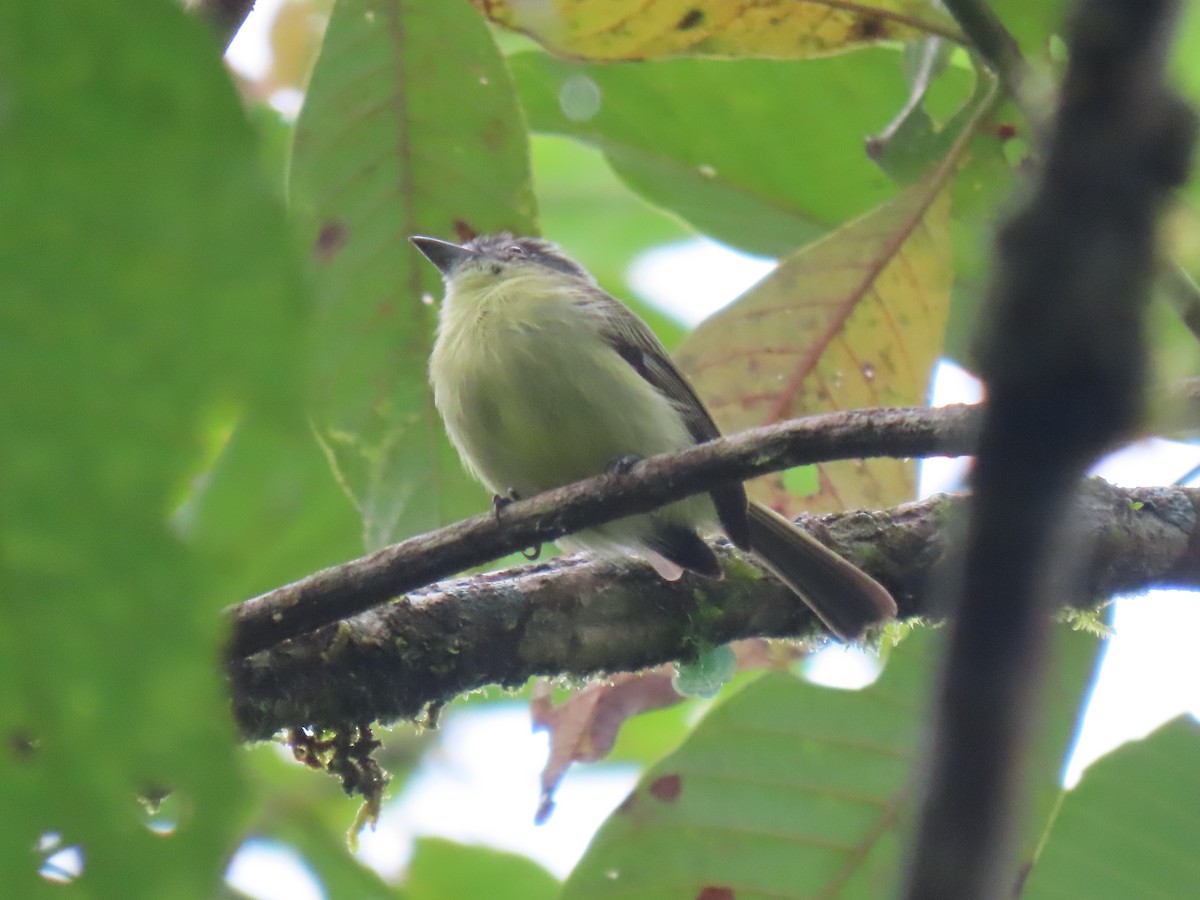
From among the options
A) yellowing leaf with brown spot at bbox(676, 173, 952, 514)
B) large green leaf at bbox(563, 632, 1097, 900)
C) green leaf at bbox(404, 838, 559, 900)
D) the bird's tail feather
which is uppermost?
yellowing leaf with brown spot at bbox(676, 173, 952, 514)

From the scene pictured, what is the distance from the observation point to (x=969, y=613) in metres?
0.59

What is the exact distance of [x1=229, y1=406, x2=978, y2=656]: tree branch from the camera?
7.36 feet

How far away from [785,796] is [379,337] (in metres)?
1.60

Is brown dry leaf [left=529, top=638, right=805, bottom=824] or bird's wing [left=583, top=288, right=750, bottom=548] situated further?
bird's wing [left=583, top=288, right=750, bottom=548]

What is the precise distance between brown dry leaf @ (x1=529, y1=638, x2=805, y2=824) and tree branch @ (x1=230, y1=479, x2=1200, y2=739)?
404mm

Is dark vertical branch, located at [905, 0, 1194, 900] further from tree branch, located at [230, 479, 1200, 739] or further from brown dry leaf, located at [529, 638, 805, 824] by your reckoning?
brown dry leaf, located at [529, 638, 805, 824]

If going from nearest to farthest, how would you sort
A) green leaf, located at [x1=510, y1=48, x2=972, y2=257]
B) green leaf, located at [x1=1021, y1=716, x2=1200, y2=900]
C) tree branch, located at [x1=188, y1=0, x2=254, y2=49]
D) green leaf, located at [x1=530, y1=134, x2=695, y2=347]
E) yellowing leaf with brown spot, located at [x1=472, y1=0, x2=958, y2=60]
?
tree branch, located at [x1=188, y1=0, x2=254, y2=49] < green leaf, located at [x1=1021, y1=716, x2=1200, y2=900] < yellowing leaf with brown spot, located at [x1=472, y1=0, x2=958, y2=60] < green leaf, located at [x1=510, y1=48, x2=972, y2=257] < green leaf, located at [x1=530, y1=134, x2=695, y2=347]

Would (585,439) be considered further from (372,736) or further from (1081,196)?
(1081,196)

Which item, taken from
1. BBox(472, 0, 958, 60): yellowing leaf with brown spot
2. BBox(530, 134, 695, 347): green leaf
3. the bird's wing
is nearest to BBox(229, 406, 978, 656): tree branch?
BBox(472, 0, 958, 60): yellowing leaf with brown spot

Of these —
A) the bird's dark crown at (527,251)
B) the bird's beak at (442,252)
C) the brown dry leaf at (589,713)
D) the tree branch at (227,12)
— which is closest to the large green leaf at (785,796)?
the brown dry leaf at (589,713)

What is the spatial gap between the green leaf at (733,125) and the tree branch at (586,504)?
2204 millimetres

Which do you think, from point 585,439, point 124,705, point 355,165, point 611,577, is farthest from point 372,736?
point 124,705

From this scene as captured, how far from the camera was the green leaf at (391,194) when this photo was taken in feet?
11.7

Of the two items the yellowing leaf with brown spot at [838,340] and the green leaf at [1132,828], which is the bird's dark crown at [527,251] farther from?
the green leaf at [1132,828]
